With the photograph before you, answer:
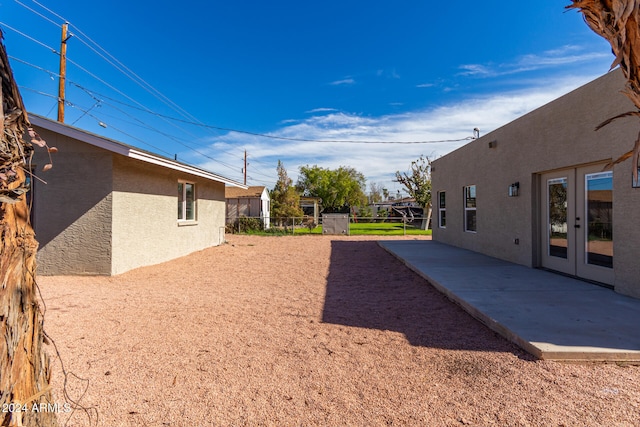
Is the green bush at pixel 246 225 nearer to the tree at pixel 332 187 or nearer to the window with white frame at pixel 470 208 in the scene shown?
the window with white frame at pixel 470 208

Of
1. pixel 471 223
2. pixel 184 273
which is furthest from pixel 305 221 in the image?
pixel 184 273

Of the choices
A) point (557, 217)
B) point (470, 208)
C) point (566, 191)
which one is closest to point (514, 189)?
point (557, 217)

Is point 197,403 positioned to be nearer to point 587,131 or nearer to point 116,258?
point 116,258

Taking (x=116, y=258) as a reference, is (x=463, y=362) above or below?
below

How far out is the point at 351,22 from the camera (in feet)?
39.1

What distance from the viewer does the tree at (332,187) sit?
43.9 meters

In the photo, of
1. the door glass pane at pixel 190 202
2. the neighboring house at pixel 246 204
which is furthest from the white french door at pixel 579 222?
the neighboring house at pixel 246 204

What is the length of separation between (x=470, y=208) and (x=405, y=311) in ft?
24.4

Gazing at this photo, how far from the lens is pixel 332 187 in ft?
145

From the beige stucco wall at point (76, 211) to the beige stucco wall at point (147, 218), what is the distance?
212 millimetres

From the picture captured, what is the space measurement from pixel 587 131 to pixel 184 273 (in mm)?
8760

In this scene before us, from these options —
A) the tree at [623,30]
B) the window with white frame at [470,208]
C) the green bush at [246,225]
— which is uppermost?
the tree at [623,30]

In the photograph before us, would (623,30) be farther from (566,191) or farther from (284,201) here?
(284,201)

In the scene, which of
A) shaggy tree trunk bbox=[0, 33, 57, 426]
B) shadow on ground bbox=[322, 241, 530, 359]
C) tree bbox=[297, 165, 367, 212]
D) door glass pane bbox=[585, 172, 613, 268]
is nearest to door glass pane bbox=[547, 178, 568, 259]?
door glass pane bbox=[585, 172, 613, 268]
